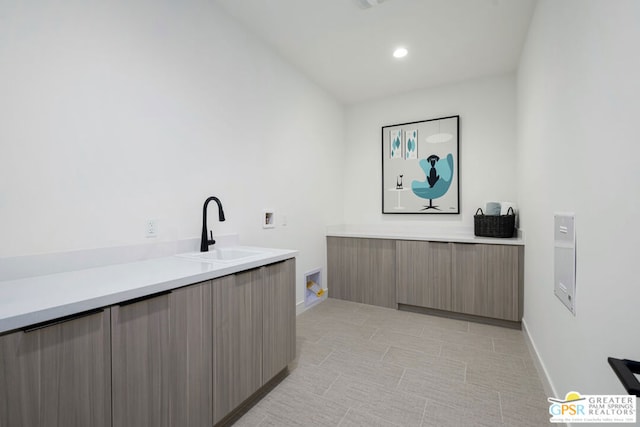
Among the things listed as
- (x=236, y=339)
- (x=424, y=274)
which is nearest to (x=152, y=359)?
(x=236, y=339)

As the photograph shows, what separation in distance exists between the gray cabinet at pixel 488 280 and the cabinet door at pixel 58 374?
2.81 m

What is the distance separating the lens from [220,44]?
6.92ft

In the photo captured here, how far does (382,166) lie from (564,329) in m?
2.63

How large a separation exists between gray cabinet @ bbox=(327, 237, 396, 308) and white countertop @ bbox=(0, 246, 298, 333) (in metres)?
1.91

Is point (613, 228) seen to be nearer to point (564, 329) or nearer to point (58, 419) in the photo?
point (564, 329)

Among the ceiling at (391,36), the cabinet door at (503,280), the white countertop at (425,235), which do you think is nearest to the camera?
the ceiling at (391,36)

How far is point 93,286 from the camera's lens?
103 centimetres

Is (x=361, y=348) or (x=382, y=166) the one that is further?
(x=382, y=166)

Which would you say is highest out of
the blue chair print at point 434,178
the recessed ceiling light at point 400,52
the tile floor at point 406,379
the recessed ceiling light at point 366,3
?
the recessed ceiling light at point 400,52

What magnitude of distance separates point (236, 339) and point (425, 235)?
254 cm

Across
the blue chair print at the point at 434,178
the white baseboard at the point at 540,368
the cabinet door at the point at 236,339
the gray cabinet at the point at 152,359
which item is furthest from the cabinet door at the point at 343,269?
the cabinet door at the point at 236,339

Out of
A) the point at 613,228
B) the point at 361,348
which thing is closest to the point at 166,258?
the point at 361,348

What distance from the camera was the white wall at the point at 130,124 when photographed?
1.21 meters

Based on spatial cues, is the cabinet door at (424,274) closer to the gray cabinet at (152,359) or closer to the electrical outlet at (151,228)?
the gray cabinet at (152,359)
